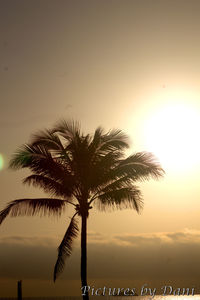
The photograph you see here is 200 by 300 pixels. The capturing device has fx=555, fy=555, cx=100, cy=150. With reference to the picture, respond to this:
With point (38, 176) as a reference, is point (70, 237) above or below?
below

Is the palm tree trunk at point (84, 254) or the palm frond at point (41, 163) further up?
the palm frond at point (41, 163)

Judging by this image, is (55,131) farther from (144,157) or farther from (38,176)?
(144,157)

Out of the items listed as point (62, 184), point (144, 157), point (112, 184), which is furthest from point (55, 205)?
point (144, 157)

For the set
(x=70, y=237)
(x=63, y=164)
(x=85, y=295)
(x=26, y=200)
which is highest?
(x=63, y=164)

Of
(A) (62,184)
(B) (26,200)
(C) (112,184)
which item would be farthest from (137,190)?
(B) (26,200)

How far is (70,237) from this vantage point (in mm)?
30062

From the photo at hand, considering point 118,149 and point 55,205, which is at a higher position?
point 118,149

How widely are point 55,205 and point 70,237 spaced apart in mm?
1998

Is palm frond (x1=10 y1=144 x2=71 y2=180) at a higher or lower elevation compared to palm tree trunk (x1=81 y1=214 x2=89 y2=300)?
higher

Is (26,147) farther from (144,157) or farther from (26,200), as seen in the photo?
(144,157)

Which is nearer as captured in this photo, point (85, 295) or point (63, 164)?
point (85, 295)

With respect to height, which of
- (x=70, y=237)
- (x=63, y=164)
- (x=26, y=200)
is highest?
(x=63, y=164)

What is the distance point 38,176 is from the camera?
30844 mm

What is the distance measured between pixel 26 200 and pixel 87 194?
3.36 m
